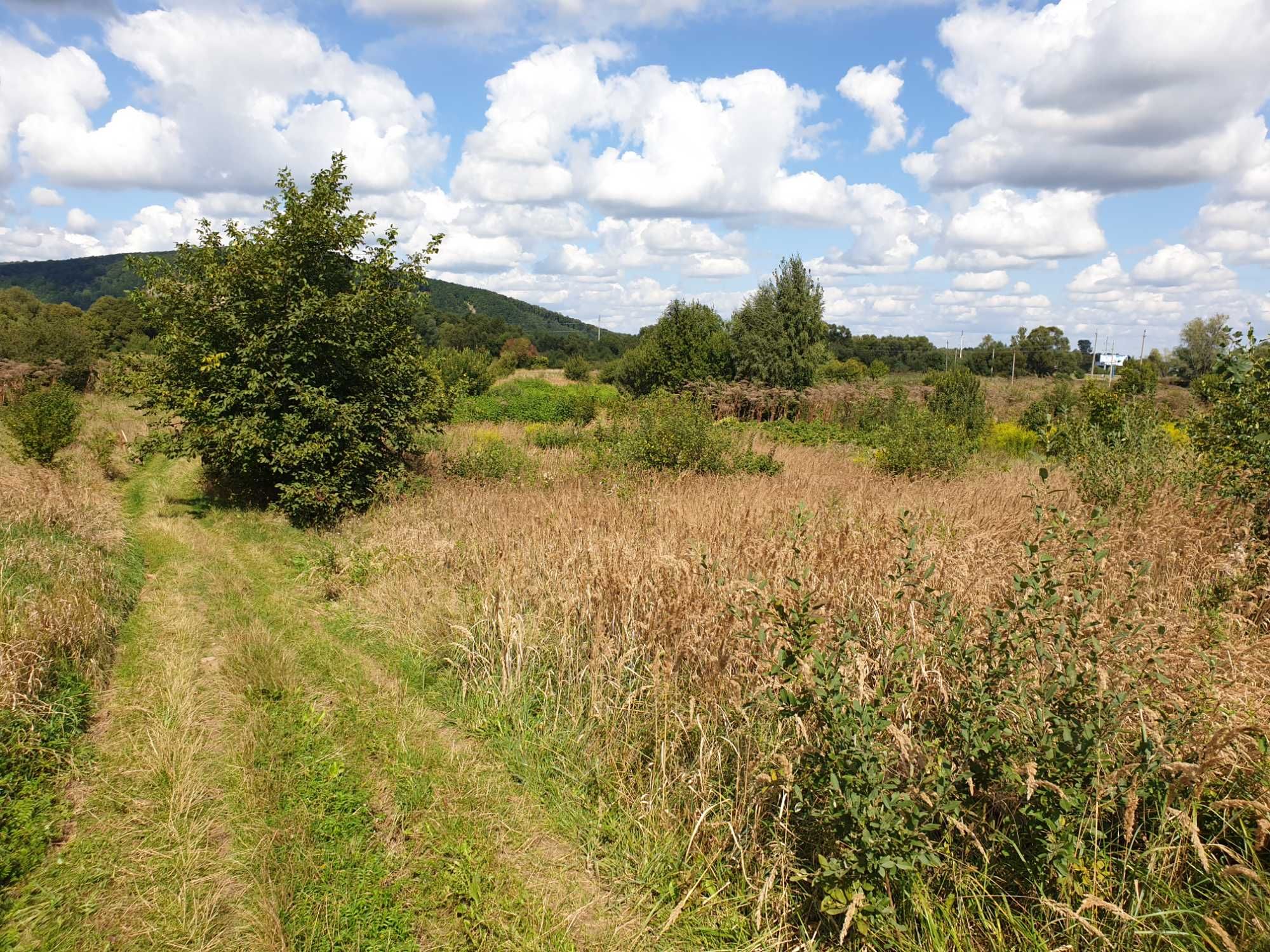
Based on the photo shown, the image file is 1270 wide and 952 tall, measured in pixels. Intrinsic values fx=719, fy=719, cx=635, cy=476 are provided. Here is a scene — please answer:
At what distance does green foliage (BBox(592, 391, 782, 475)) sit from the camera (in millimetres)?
11633

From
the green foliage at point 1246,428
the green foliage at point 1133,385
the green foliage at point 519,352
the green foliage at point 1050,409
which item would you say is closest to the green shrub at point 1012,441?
the green foliage at point 1050,409

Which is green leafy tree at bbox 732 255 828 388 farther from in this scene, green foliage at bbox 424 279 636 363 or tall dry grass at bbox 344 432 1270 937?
tall dry grass at bbox 344 432 1270 937

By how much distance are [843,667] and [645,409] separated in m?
9.76

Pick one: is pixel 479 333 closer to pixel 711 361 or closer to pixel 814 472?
pixel 711 361

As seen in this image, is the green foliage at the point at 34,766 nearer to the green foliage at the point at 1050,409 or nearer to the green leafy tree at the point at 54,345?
the green foliage at the point at 1050,409

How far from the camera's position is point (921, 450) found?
478 inches

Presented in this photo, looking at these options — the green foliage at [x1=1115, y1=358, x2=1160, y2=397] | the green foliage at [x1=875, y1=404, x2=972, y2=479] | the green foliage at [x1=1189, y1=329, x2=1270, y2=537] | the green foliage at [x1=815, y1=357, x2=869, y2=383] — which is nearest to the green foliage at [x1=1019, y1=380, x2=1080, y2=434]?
the green foliage at [x1=1115, y1=358, x2=1160, y2=397]

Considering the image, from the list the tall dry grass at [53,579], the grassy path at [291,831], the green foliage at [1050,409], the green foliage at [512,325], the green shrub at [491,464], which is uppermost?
the green foliage at [512,325]

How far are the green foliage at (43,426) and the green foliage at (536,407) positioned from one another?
37.1 feet

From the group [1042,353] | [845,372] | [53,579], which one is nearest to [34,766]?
[53,579]

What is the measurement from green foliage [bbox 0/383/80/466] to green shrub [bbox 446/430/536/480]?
23.7 feet

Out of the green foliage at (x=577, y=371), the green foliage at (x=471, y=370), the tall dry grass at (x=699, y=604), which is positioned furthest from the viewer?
the green foliage at (x=577, y=371)

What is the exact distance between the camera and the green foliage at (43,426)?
12.9 m

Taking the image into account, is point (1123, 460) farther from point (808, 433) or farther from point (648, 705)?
point (808, 433)
